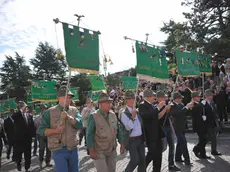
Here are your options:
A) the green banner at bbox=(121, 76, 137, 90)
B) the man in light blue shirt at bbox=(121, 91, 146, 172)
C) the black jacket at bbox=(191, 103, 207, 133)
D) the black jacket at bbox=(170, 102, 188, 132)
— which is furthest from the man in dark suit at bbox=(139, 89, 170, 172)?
the green banner at bbox=(121, 76, 137, 90)

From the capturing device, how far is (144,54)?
23.8 feet

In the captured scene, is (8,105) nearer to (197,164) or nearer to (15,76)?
(197,164)

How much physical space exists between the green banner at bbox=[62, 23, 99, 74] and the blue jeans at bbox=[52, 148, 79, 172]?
153 centimetres

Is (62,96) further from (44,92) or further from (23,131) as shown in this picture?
(44,92)

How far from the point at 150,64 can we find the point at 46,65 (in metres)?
48.6

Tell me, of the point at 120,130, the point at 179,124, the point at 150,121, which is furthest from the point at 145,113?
the point at 179,124

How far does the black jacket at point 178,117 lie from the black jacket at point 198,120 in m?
0.65

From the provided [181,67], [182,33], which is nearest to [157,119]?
[181,67]

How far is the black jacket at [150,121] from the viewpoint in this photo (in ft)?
19.3

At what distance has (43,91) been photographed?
47.6 ft

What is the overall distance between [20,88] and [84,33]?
4921cm

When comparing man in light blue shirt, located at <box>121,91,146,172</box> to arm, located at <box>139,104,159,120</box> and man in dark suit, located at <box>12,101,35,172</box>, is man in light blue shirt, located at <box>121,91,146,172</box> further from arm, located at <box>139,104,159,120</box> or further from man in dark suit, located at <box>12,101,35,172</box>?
man in dark suit, located at <box>12,101,35,172</box>

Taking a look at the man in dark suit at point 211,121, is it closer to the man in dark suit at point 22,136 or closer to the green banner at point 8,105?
the man in dark suit at point 22,136

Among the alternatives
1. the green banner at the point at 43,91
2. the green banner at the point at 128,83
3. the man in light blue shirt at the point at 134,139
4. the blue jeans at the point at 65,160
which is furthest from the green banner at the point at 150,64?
the green banner at the point at 128,83
